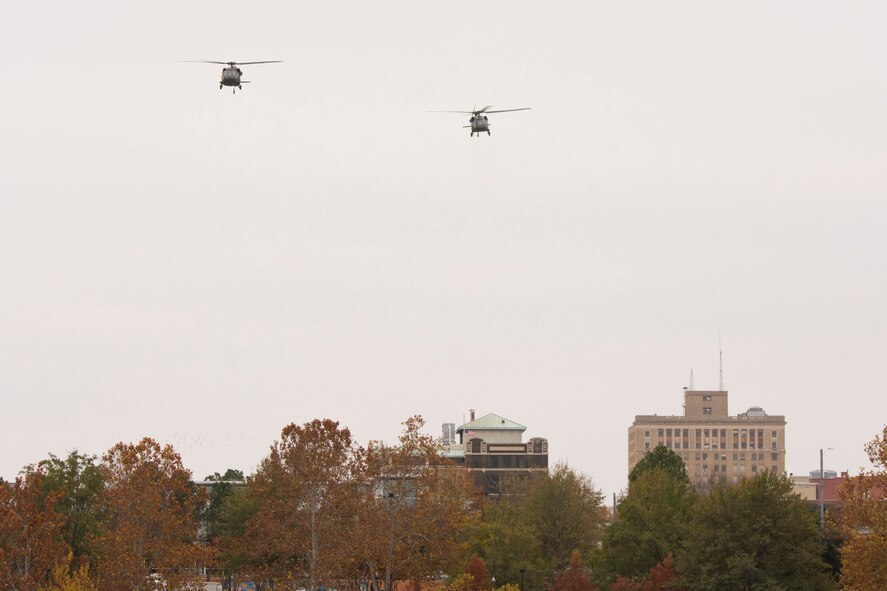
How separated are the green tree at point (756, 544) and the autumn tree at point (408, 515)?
52.0ft

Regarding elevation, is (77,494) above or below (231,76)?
below

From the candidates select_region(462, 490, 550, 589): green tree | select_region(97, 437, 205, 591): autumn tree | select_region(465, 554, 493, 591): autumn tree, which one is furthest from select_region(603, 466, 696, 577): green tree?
select_region(97, 437, 205, 591): autumn tree

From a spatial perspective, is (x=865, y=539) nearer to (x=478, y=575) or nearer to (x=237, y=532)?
(x=478, y=575)

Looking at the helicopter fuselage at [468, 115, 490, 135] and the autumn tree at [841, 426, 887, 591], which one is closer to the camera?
the autumn tree at [841, 426, 887, 591]

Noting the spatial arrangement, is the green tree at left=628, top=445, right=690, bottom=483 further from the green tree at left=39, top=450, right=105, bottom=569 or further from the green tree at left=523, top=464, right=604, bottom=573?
the green tree at left=39, top=450, right=105, bottom=569

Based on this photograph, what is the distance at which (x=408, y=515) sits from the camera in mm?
100562

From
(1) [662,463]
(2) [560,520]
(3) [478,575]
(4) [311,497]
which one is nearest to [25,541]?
(4) [311,497]

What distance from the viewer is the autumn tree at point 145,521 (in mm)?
87938

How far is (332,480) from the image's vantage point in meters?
102

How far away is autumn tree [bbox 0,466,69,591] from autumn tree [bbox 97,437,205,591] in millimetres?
3178

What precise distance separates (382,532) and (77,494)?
2321 centimetres

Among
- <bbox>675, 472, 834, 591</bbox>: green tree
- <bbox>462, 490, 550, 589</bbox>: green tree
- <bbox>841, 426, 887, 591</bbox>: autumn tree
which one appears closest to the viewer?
<bbox>841, 426, 887, 591</bbox>: autumn tree

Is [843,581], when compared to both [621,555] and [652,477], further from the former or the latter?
[652,477]

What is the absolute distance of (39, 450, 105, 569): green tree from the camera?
107m
